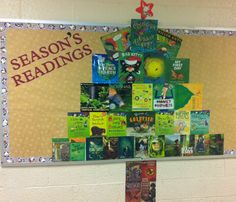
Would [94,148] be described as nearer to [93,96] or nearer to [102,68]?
[93,96]

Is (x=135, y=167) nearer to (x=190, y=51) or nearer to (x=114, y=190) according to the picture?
(x=114, y=190)

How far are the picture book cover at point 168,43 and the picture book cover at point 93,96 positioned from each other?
0.46 metres

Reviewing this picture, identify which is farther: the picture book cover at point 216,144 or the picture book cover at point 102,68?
the picture book cover at point 216,144

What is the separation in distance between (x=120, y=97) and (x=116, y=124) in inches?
7.3

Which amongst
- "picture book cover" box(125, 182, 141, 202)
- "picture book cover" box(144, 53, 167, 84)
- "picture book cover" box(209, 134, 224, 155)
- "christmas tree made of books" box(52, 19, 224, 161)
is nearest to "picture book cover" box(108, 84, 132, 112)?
"christmas tree made of books" box(52, 19, 224, 161)

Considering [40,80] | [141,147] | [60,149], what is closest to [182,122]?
[141,147]

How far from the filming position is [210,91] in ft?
6.56

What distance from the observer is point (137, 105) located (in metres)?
1.91

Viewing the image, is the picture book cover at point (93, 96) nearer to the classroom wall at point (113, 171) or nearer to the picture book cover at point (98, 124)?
the picture book cover at point (98, 124)

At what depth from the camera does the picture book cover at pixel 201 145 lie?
2.00 m

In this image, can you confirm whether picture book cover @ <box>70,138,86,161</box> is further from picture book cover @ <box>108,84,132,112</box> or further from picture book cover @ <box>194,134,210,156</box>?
picture book cover @ <box>194,134,210,156</box>

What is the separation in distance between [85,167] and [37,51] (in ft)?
2.75

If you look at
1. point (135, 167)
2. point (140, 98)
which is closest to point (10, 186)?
point (135, 167)

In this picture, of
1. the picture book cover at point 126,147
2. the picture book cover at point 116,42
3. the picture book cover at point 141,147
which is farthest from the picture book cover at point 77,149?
the picture book cover at point 116,42
